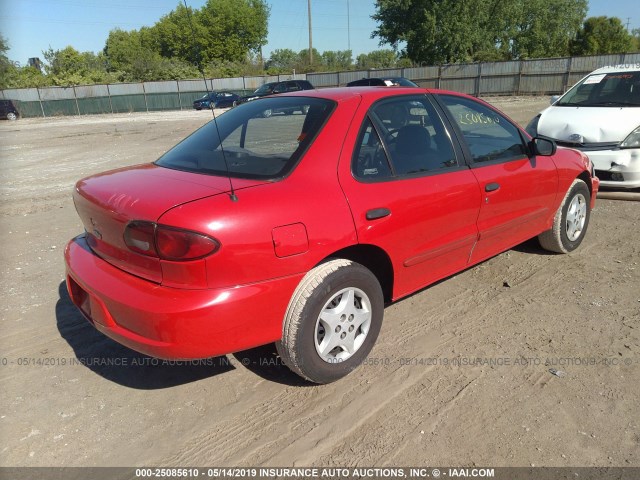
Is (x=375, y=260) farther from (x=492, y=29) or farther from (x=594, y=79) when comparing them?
(x=492, y=29)

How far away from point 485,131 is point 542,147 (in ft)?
1.81

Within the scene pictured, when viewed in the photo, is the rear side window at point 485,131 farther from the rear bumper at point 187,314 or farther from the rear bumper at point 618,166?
the rear bumper at point 618,166

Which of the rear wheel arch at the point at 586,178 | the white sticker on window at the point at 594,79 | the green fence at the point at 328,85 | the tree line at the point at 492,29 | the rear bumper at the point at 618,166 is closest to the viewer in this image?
the rear wheel arch at the point at 586,178

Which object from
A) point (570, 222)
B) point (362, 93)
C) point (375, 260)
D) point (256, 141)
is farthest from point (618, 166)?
point (256, 141)

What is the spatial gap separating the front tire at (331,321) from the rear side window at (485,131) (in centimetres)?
142

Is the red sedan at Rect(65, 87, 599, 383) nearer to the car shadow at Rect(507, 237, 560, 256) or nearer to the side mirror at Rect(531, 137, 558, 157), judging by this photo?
the side mirror at Rect(531, 137, 558, 157)

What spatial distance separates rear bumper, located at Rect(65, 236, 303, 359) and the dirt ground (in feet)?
1.55

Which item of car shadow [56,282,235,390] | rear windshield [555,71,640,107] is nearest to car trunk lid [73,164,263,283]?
car shadow [56,282,235,390]

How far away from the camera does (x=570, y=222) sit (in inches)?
183

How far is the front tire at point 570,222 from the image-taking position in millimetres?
4492

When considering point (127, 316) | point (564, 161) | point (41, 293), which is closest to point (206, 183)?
point (127, 316)

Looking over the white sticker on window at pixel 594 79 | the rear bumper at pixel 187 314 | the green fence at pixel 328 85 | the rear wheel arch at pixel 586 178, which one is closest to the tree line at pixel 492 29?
the green fence at pixel 328 85

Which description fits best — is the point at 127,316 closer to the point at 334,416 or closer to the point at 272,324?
the point at 272,324

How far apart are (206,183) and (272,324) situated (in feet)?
2.72
